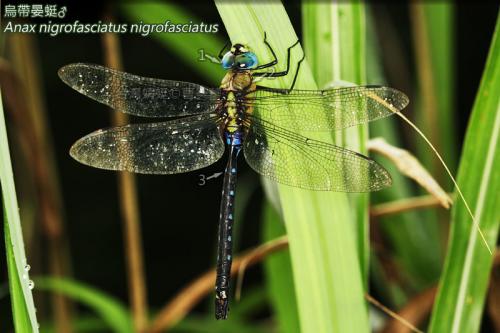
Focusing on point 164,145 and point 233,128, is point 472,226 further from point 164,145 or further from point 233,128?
point 164,145

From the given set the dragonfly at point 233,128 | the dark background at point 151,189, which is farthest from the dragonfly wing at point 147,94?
the dark background at point 151,189

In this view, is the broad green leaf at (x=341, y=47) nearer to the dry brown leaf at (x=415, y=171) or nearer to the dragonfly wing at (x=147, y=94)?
the dry brown leaf at (x=415, y=171)

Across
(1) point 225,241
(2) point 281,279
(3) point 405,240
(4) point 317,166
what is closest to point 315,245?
(4) point 317,166

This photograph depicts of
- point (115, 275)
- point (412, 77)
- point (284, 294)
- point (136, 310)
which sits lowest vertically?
point (115, 275)

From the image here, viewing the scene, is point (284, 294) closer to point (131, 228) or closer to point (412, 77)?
point (131, 228)

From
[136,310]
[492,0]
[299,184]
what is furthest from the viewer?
[492,0]

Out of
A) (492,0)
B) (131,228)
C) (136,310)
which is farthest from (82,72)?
(492,0)

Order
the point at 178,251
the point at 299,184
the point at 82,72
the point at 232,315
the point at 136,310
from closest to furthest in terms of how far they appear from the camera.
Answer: the point at 299,184, the point at 82,72, the point at 136,310, the point at 232,315, the point at 178,251

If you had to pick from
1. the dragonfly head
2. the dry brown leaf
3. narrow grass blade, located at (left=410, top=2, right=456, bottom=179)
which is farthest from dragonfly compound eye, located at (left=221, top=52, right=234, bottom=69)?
narrow grass blade, located at (left=410, top=2, right=456, bottom=179)
